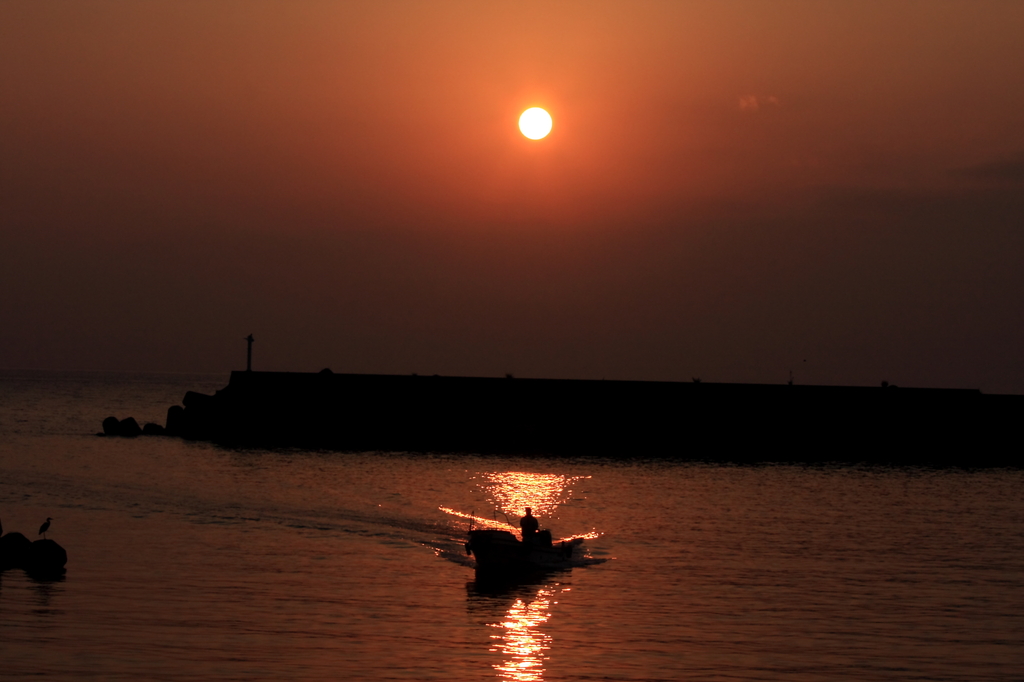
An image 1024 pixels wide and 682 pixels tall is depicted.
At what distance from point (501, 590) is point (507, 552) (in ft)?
6.85

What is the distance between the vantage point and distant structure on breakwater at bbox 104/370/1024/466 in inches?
3551

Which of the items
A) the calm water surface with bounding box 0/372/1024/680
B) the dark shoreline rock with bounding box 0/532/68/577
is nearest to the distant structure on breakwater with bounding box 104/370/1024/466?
the calm water surface with bounding box 0/372/1024/680

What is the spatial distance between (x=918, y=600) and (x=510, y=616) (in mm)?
11791

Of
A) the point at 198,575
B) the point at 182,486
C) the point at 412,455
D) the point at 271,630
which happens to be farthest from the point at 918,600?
the point at 412,455

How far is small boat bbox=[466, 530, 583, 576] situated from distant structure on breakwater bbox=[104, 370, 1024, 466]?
164 feet

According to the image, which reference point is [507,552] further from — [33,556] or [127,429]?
[127,429]

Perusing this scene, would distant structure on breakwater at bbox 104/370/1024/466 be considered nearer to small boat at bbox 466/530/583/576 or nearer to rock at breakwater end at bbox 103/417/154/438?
rock at breakwater end at bbox 103/417/154/438

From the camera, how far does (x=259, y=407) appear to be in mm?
95750

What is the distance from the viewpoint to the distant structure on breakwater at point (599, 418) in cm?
9019

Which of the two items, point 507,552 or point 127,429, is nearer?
point 507,552

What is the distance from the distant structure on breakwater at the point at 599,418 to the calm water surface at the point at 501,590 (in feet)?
73.8

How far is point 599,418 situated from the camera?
310ft

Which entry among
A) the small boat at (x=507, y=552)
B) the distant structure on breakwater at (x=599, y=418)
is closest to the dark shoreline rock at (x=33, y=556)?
the small boat at (x=507, y=552)

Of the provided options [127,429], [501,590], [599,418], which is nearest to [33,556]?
[501,590]
